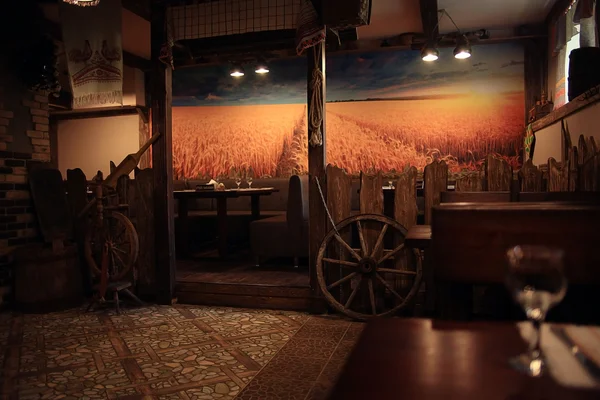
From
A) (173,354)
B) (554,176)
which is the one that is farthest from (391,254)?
(173,354)

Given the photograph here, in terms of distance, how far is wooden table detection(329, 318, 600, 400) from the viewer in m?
0.75

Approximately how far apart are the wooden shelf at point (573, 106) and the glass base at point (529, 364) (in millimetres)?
3258

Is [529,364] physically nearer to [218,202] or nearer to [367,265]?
[367,265]

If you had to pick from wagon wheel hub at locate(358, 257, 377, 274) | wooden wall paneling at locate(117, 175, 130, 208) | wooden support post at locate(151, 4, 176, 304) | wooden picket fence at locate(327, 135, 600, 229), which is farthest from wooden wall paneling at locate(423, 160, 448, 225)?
wooden wall paneling at locate(117, 175, 130, 208)

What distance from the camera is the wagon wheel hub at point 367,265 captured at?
3.69 metres

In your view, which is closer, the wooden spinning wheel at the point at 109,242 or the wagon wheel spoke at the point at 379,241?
the wagon wheel spoke at the point at 379,241

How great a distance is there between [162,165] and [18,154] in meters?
1.40

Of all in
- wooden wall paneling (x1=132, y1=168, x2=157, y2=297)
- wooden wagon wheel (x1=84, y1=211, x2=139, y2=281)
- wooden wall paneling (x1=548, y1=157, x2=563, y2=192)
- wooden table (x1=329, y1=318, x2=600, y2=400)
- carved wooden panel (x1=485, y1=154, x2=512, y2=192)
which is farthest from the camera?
wooden wall paneling (x1=132, y1=168, x2=157, y2=297)

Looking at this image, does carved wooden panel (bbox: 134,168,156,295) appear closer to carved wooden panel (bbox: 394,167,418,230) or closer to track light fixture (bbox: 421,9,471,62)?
carved wooden panel (bbox: 394,167,418,230)

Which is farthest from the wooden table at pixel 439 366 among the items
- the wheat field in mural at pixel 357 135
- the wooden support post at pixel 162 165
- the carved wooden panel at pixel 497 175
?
the wheat field in mural at pixel 357 135

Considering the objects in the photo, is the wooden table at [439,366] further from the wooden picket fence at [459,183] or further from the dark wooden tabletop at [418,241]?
the wooden picket fence at [459,183]

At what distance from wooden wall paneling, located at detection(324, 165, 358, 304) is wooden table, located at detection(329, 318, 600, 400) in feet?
9.03

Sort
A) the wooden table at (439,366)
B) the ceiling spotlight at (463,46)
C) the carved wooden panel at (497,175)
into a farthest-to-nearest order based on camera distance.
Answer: the ceiling spotlight at (463,46)
the carved wooden panel at (497,175)
the wooden table at (439,366)

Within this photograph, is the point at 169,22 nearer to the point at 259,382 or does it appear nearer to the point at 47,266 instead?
the point at 47,266
